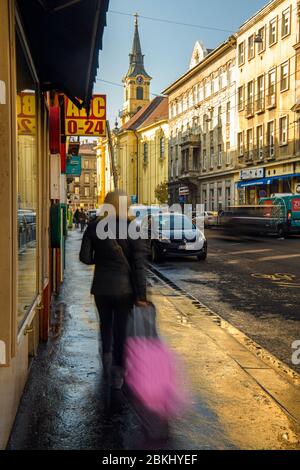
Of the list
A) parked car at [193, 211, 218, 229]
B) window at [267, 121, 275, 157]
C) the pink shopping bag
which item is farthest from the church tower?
the pink shopping bag

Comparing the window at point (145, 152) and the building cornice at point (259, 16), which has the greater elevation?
the building cornice at point (259, 16)

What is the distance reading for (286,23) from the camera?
4044 cm

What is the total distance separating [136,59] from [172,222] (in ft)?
317

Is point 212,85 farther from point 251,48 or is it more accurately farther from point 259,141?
point 259,141

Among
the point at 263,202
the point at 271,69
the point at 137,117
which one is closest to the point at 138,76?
the point at 137,117

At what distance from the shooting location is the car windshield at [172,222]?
59.7 feet

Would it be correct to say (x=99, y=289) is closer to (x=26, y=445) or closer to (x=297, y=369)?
(x=26, y=445)

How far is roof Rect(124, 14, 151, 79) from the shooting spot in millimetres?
109312

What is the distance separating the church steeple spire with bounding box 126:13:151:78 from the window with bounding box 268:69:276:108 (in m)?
69.2

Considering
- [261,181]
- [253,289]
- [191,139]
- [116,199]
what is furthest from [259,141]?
[116,199]

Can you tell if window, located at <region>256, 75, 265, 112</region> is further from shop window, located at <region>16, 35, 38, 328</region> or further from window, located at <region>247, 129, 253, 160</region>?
shop window, located at <region>16, 35, 38, 328</region>

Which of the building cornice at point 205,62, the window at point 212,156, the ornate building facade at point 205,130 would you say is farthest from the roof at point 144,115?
the window at point 212,156

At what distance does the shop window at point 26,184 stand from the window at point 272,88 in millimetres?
39730

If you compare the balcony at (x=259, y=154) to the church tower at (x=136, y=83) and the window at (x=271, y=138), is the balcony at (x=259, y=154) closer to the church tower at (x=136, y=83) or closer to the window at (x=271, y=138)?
the window at (x=271, y=138)
